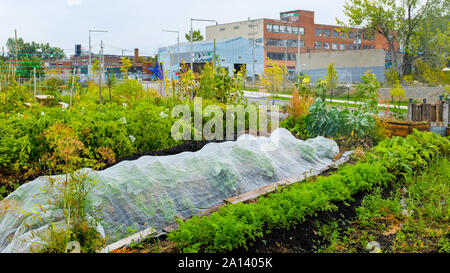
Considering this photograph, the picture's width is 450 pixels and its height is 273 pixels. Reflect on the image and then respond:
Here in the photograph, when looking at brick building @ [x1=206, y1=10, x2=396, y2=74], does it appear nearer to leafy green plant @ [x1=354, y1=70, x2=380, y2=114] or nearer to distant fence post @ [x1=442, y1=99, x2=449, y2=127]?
distant fence post @ [x1=442, y1=99, x2=449, y2=127]

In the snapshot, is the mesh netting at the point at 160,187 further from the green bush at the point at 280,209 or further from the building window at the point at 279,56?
the building window at the point at 279,56

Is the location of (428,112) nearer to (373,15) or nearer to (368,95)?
(368,95)

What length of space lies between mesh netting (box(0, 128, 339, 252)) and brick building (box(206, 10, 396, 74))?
54382mm

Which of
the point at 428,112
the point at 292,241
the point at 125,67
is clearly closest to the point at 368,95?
the point at 428,112

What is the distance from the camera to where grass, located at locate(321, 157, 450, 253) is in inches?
165

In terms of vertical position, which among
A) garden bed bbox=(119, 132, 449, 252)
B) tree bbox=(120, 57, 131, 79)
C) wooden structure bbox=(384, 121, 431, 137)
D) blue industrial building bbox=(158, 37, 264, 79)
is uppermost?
blue industrial building bbox=(158, 37, 264, 79)

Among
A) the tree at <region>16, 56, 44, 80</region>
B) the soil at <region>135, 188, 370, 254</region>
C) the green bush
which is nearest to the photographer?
the green bush

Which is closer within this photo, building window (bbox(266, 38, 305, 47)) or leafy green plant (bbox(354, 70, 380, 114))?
leafy green plant (bbox(354, 70, 380, 114))

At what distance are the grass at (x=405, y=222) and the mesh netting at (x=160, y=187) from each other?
166 cm

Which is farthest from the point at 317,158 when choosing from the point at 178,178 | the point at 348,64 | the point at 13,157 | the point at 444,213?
the point at 348,64

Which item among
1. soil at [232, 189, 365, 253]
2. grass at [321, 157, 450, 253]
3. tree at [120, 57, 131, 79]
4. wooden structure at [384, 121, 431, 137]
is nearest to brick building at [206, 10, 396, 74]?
tree at [120, 57, 131, 79]

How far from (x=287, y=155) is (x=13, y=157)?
4399 mm

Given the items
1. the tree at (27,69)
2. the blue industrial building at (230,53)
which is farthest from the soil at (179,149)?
the blue industrial building at (230,53)

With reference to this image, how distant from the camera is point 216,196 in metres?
5.30
